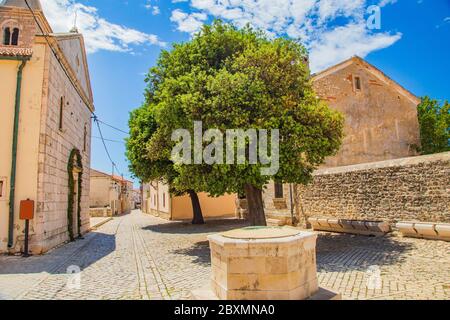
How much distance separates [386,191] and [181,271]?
877 cm

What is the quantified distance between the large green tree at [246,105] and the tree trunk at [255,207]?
3 cm

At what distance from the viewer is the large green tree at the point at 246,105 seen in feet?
29.3

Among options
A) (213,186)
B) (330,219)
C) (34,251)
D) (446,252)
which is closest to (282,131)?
(213,186)

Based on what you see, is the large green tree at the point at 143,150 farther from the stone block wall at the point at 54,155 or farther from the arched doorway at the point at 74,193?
the stone block wall at the point at 54,155

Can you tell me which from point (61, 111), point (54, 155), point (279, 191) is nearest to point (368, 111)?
point (279, 191)

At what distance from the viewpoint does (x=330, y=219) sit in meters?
13.8

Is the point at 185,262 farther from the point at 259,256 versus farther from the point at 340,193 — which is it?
A: the point at 340,193

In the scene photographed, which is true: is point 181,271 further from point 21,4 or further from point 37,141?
point 21,4

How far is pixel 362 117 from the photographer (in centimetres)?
1841

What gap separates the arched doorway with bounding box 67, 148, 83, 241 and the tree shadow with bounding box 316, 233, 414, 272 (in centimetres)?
997

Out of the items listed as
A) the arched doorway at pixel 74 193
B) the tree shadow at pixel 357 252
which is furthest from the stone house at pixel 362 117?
the arched doorway at pixel 74 193

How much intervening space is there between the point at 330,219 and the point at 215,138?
7760 millimetres

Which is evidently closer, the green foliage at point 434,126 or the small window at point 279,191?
the small window at point 279,191

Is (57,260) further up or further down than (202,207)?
further down
